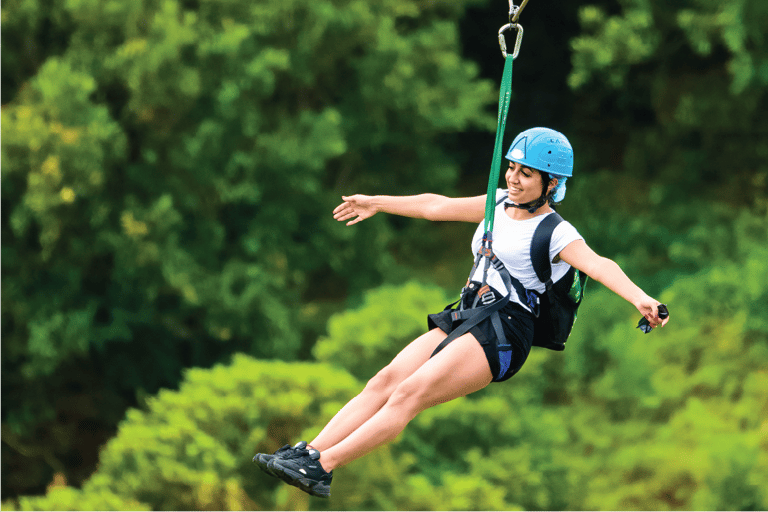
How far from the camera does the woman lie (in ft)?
14.2

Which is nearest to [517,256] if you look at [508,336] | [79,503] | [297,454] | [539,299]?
[539,299]

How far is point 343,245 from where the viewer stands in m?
18.3

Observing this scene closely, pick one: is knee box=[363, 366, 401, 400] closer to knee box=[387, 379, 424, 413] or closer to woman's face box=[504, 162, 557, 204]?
knee box=[387, 379, 424, 413]

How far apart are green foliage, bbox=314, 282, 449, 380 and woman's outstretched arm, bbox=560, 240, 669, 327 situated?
27.0 feet

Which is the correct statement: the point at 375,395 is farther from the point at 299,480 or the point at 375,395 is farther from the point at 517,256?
the point at 517,256

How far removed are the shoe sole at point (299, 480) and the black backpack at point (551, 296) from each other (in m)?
1.22

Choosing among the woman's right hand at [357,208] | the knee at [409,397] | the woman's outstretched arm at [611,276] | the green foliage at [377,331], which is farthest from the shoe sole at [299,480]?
the green foliage at [377,331]

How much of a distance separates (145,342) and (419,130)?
637 cm

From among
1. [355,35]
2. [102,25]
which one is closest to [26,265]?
[102,25]

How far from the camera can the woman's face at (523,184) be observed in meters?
4.52

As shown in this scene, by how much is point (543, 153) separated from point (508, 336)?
86cm

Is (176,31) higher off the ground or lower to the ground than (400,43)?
lower

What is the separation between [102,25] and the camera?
15.5m

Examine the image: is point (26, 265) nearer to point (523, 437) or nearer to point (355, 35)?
point (355, 35)
